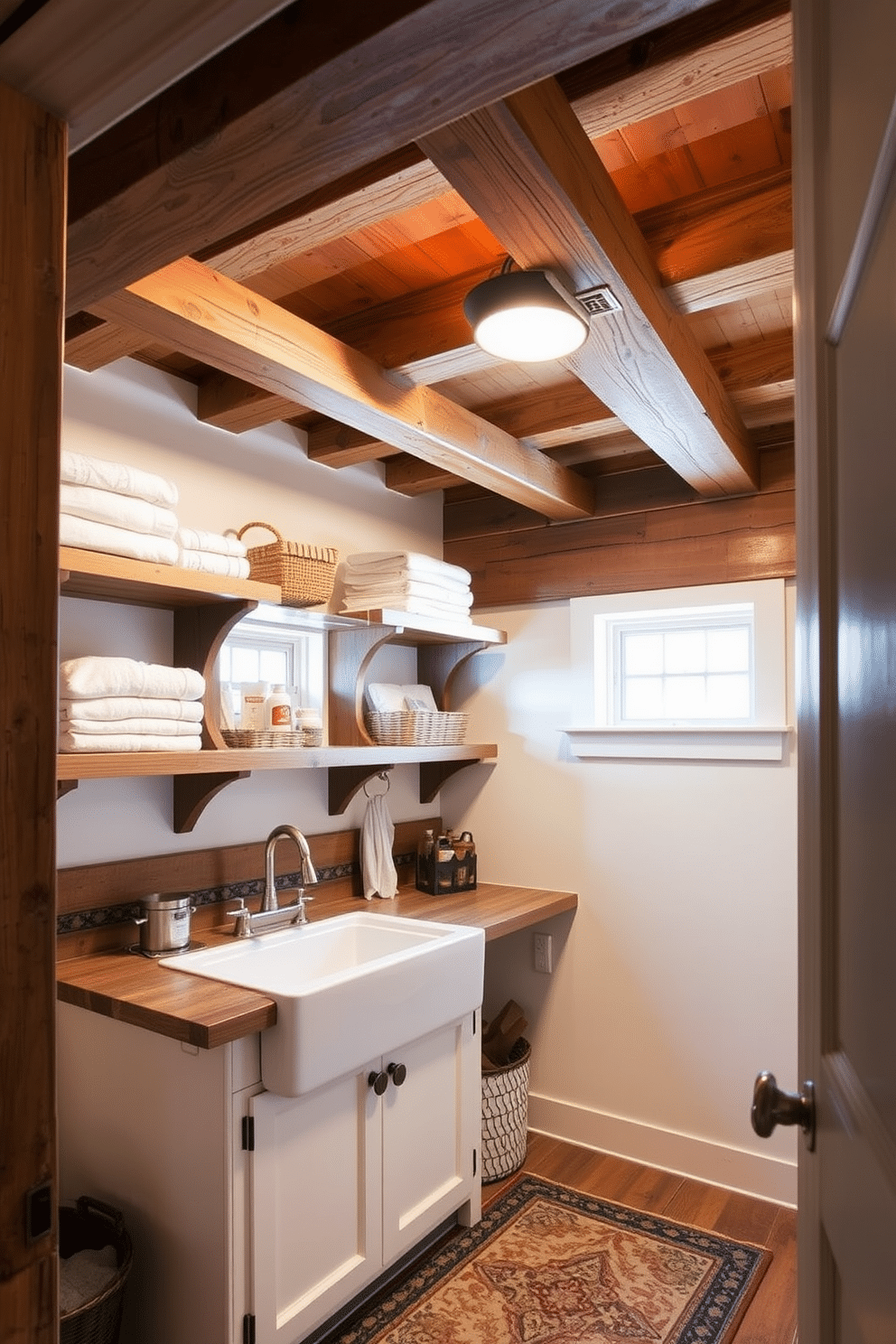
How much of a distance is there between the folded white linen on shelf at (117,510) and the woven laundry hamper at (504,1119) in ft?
6.24

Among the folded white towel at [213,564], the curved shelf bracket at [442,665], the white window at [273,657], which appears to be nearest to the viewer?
the folded white towel at [213,564]

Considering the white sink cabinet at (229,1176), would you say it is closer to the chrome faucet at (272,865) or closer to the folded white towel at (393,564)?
the chrome faucet at (272,865)

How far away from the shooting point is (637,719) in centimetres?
318

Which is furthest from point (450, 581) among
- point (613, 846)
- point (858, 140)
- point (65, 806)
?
point (858, 140)

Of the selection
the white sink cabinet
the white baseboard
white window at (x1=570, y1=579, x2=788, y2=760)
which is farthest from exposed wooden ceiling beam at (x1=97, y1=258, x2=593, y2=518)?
the white baseboard

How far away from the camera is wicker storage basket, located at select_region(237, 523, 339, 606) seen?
7.85ft

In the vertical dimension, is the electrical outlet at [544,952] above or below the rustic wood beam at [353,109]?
below

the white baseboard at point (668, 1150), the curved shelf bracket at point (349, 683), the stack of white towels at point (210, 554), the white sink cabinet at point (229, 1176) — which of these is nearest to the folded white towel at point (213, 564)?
the stack of white towels at point (210, 554)

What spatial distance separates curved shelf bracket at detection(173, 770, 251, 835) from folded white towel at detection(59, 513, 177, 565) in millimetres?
569

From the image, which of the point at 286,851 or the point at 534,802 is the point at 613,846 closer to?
the point at 534,802

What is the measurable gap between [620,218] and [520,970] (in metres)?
2.55

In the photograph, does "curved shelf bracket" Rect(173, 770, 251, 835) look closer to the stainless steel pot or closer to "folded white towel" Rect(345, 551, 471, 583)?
the stainless steel pot

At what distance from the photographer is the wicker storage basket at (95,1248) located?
5.63 ft

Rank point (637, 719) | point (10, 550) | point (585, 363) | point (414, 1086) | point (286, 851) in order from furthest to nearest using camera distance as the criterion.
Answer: point (637, 719) < point (286, 851) < point (414, 1086) < point (585, 363) < point (10, 550)
